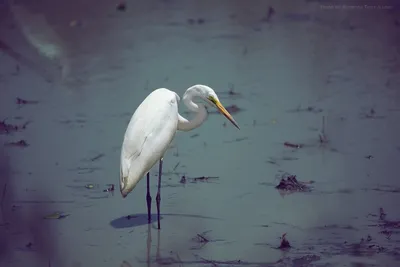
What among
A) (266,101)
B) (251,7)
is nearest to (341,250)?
(266,101)

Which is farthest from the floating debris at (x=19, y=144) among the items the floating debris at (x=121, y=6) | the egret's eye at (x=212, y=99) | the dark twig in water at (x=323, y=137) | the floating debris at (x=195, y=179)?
the floating debris at (x=121, y=6)

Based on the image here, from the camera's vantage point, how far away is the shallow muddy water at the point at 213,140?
6.67 m

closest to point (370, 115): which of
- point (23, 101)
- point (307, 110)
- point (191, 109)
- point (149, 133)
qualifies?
point (307, 110)

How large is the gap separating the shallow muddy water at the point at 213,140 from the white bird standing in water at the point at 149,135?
476 millimetres

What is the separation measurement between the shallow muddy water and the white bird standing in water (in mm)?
476

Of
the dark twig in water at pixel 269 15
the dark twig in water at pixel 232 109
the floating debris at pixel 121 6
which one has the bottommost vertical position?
the dark twig in water at pixel 232 109

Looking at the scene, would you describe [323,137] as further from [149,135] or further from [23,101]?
[23,101]

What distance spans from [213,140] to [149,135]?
216cm

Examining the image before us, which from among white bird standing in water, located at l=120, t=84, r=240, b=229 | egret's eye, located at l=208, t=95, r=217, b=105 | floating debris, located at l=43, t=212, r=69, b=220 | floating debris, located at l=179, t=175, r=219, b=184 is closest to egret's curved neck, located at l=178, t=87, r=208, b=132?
white bird standing in water, located at l=120, t=84, r=240, b=229

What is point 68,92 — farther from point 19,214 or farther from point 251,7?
point 251,7

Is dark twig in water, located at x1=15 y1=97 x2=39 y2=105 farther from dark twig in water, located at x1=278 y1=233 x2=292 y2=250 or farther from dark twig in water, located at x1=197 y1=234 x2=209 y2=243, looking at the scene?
dark twig in water, located at x1=278 y1=233 x2=292 y2=250

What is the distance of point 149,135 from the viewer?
22.9 ft

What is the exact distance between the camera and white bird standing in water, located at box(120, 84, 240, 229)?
6746mm

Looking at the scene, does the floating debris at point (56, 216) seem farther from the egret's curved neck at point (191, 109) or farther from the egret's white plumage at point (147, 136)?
the egret's curved neck at point (191, 109)
